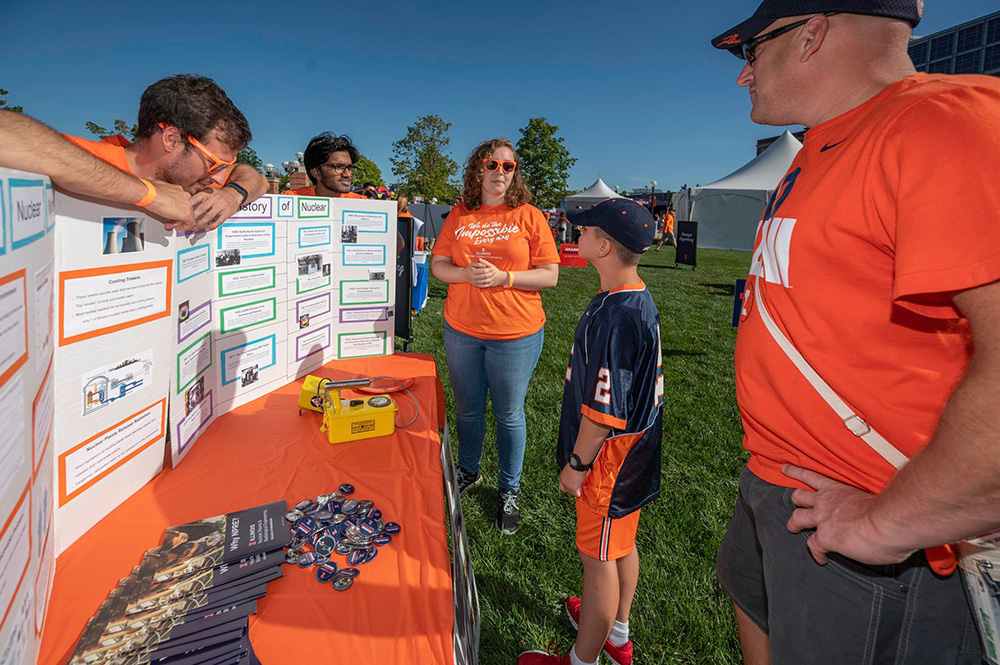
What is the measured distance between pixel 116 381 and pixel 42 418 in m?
0.42

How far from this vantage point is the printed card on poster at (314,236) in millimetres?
2467

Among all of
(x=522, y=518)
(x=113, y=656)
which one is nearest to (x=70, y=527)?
(x=113, y=656)

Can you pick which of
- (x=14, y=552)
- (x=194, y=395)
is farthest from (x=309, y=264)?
(x=14, y=552)

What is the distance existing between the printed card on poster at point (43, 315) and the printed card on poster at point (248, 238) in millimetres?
966

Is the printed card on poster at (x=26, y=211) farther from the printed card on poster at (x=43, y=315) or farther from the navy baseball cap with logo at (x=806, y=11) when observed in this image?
the navy baseball cap with logo at (x=806, y=11)

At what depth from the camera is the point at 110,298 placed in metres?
1.28

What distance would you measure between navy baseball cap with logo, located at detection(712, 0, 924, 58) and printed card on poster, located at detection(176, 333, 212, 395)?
6.50ft

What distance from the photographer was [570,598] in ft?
7.42

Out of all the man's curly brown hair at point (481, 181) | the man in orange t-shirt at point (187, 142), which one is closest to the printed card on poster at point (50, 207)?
the man in orange t-shirt at point (187, 142)

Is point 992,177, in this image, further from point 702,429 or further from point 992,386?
point 702,429

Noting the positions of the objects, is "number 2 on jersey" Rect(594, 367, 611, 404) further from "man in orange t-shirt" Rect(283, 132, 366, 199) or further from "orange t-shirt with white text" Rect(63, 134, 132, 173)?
"man in orange t-shirt" Rect(283, 132, 366, 199)

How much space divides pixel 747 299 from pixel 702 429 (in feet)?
11.1

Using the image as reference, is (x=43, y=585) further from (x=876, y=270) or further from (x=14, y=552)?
(x=876, y=270)

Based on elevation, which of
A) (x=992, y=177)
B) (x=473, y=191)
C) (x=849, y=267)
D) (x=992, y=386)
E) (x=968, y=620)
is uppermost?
(x=473, y=191)
